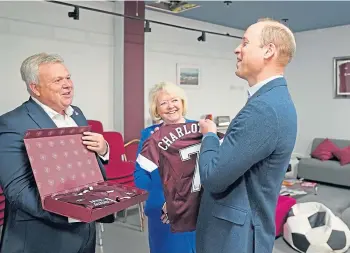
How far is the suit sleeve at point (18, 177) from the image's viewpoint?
4.25 feet

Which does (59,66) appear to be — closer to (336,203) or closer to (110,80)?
(110,80)

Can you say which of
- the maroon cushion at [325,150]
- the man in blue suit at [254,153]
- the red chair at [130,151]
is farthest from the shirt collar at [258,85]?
the maroon cushion at [325,150]

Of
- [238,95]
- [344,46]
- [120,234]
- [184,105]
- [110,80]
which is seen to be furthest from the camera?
[238,95]

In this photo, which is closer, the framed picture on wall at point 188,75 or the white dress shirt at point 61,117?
the white dress shirt at point 61,117

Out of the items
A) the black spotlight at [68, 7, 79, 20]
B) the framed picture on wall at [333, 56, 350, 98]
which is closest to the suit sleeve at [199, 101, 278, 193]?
the black spotlight at [68, 7, 79, 20]

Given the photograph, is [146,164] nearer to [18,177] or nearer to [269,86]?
[18,177]

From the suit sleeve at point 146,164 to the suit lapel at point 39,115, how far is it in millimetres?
510

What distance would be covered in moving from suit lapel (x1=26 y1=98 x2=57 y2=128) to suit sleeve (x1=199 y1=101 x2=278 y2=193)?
2.32 feet

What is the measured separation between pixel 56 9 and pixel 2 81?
113 cm

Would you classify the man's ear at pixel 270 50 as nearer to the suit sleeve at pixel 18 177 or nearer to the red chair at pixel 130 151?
the suit sleeve at pixel 18 177

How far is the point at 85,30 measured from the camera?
4.64 m

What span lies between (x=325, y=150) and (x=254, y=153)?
5.49m

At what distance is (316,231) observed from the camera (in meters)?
2.95

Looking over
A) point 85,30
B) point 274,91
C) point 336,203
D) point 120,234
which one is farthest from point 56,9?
point 336,203
